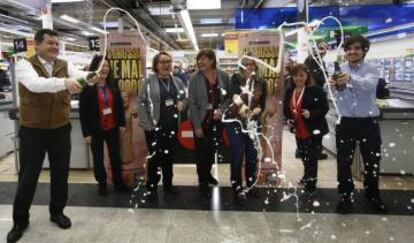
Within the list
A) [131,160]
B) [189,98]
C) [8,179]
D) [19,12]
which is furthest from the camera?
[19,12]

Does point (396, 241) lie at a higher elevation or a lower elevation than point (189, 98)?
lower

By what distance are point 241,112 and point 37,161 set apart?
65.4 inches

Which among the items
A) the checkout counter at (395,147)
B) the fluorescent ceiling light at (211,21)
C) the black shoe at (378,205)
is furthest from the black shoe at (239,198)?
the fluorescent ceiling light at (211,21)

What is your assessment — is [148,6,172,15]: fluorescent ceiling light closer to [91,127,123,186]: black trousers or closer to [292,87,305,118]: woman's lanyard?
[91,127,123,186]: black trousers

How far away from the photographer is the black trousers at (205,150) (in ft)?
12.3

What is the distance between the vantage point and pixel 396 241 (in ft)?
9.34

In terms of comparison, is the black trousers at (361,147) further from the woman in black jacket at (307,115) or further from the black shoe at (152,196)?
the black shoe at (152,196)

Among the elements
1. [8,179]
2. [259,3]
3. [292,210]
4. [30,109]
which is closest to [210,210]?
[292,210]

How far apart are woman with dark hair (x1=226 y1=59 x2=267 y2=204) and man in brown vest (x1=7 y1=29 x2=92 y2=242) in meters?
1.32

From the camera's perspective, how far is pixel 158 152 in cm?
374

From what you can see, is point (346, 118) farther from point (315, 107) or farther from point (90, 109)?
point (90, 109)

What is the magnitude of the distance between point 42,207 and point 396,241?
2.83 m

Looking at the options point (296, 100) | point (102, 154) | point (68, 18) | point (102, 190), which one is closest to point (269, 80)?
point (296, 100)

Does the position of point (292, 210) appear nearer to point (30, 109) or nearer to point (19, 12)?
point (30, 109)
